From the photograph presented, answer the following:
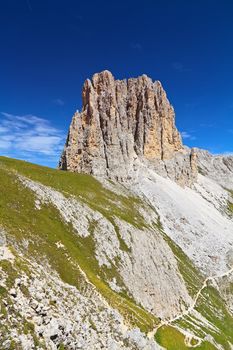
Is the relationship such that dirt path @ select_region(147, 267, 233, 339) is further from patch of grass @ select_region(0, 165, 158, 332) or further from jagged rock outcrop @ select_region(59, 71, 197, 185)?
jagged rock outcrop @ select_region(59, 71, 197, 185)

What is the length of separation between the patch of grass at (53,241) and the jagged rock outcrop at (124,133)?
2896 inches

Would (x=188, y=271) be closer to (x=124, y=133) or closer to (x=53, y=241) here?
(x=53, y=241)

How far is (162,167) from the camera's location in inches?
6383

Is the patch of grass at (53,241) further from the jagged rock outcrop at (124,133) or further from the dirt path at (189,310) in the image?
the jagged rock outcrop at (124,133)

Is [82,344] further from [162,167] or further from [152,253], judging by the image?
[162,167]

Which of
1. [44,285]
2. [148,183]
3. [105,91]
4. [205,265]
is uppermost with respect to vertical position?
[105,91]

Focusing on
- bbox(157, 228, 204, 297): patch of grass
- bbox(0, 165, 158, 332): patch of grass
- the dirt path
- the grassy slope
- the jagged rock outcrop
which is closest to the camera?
bbox(0, 165, 158, 332): patch of grass

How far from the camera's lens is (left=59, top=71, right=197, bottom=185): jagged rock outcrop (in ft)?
469

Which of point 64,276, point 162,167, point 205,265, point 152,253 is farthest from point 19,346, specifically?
point 162,167

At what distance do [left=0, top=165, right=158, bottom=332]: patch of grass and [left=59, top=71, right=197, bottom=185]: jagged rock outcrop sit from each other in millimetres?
73563

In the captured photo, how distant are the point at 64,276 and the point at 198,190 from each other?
136 metres

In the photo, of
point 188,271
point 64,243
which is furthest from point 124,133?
point 64,243

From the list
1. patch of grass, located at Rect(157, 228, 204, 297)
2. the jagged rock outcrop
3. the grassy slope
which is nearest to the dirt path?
the grassy slope

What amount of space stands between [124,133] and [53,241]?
354ft
